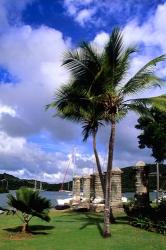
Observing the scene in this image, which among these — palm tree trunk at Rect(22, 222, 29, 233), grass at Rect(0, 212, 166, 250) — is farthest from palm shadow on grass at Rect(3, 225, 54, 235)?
palm tree trunk at Rect(22, 222, 29, 233)

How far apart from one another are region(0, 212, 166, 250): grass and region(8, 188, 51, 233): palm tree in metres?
0.84

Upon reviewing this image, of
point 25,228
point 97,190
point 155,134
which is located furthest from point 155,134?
point 97,190

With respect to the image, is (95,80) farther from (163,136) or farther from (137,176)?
(137,176)

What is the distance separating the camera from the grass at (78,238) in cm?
1541

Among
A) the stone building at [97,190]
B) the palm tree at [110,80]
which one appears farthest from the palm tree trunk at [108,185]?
the stone building at [97,190]

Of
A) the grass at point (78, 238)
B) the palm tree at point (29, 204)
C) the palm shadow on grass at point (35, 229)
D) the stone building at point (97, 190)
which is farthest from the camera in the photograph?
the stone building at point (97, 190)

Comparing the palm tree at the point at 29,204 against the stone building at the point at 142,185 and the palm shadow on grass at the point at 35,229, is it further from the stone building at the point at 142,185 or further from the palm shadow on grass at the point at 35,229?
the stone building at the point at 142,185

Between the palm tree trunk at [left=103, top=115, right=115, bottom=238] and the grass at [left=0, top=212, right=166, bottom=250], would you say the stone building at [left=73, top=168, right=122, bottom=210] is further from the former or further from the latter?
the palm tree trunk at [left=103, top=115, right=115, bottom=238]

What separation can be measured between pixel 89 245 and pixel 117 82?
23.1ft

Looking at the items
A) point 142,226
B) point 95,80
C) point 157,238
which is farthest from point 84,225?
point 95,80

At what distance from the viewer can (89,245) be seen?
15656 millimetres

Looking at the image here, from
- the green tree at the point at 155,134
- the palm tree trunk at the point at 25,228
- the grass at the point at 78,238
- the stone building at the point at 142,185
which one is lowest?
the grass at the point at 78,238

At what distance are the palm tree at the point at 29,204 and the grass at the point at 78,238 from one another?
84cm

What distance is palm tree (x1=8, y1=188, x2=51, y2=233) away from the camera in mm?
18438
